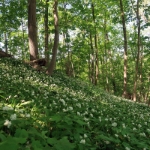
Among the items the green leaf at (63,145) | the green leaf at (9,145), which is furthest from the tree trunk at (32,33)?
the green leaf at (9,145)

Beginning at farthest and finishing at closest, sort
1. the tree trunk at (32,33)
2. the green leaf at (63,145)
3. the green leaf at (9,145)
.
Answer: the tree trunk at (32,33) → the green leaf at (63,145) → the green leaf at (9,145)

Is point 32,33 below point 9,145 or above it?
above

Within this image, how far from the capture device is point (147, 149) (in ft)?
12.8

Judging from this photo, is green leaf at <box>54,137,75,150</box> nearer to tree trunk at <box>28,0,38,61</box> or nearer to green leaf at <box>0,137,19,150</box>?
green leaf at <box>0,137,19,150</box>

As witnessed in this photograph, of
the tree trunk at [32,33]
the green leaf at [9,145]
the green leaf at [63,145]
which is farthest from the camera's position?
the tree trunk at [32,33]

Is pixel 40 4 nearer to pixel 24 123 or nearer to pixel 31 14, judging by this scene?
pixel 31 14

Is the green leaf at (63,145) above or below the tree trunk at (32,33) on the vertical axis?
below

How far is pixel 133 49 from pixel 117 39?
3262 mm

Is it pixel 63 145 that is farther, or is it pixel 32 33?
pixel 32 33

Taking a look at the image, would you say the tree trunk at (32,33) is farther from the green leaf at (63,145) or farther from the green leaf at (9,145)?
the green leaf at (9,145)

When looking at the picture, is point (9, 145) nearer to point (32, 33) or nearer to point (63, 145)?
point (63, 145)

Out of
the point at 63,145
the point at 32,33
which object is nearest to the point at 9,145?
the point at 63,145

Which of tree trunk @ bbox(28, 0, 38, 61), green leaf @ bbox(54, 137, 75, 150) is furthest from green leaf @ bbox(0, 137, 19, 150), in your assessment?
tree trunk @ bbox(28, 0, 38, 61)

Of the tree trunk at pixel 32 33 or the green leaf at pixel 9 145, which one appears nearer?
the green leaf at pixel 9 145
